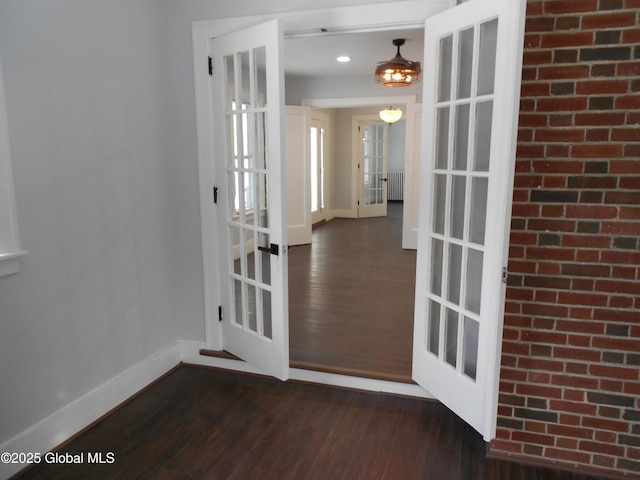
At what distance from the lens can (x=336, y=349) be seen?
11.6ft

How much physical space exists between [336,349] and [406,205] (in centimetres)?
413

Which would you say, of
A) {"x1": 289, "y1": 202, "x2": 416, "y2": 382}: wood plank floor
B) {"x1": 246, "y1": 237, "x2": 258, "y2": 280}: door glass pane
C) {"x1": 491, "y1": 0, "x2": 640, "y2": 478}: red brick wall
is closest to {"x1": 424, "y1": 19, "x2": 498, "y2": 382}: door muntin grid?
{"x1": 491, "y1": 0, "x2": 640, "y2": 478}: red brick wall

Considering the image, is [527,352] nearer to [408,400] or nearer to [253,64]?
[408,400]

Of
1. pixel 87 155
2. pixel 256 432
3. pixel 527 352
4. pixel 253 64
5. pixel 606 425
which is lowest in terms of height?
pixel 256 432

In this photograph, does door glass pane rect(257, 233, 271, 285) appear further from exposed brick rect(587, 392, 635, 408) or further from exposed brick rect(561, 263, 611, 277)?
exposed brick rect(587, 392, 635, 408)

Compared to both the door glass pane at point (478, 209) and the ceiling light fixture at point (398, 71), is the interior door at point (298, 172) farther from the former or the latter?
the door glass pane at point (478, 209)

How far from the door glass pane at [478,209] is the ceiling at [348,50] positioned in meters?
2.76

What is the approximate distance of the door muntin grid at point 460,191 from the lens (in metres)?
2.30

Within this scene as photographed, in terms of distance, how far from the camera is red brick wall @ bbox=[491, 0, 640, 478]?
210 centimetres

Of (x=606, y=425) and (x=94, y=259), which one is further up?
(x=94, y=259)

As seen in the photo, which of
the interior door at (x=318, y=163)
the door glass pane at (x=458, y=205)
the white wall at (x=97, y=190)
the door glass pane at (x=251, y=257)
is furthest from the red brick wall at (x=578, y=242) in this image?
the interior door at (x=318, y=163)

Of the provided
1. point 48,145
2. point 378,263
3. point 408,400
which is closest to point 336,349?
point 408,400

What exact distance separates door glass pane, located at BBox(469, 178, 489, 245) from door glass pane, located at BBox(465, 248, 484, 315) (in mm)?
79

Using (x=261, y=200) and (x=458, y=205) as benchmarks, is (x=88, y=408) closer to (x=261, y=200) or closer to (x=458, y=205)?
(x=261, y=200)
